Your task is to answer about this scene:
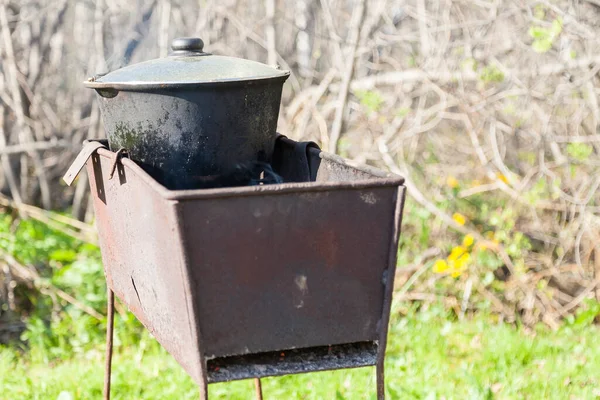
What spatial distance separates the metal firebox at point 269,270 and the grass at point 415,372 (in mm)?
1176

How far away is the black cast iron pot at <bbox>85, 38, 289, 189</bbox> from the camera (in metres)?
2.42

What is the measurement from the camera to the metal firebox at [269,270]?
2.11 meters

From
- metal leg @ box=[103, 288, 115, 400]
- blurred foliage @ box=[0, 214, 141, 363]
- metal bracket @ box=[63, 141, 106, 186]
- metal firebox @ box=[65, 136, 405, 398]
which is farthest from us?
blurred foliage @ box=[0, 214, 141, 363]

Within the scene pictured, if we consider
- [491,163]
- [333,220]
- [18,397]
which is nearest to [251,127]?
[333,220]

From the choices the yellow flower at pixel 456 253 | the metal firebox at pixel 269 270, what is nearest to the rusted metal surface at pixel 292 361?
the metal firebox at pixel 269 270

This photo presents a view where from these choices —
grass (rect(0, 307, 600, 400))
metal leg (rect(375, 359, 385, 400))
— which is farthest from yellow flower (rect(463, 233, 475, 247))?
metal leg (rect(375, 359, 385, 400))

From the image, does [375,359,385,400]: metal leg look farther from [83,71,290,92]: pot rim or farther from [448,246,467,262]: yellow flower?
[448,246,467,262]: yellow flower

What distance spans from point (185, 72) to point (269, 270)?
2.38ft

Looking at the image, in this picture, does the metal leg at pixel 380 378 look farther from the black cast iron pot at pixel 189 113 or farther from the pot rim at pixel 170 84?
the pot rim at pixel 170 84

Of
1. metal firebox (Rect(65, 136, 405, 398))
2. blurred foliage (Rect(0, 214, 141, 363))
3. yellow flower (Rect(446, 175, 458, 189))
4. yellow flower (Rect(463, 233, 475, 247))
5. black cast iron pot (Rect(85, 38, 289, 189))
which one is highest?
black cast iron pot (Rect(85, 38, 289, 189))

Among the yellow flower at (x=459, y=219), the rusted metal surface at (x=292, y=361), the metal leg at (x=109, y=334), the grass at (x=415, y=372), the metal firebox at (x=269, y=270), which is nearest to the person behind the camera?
the metal firebox at (x=269, y=270)

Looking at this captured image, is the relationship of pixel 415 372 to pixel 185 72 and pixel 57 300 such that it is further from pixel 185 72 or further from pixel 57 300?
pixel 57 300

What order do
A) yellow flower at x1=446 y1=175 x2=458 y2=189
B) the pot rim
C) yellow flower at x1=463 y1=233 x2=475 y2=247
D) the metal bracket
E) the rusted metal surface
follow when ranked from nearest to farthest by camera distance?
the rusted metal surface, the pot rim, the metal bracket, yellow flower at x1=463 y1=233 x2=475 y2=247, yellow flower at x1=446 y1=175 x2=458 y2=189

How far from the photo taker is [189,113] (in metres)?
2.45
